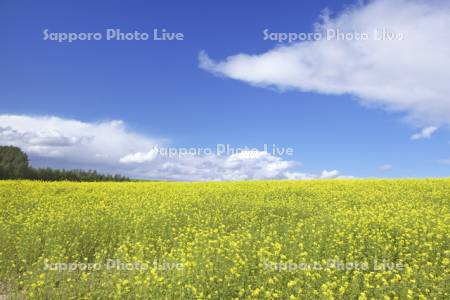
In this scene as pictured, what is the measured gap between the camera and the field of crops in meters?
9.14

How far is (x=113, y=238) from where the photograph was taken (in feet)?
45.2

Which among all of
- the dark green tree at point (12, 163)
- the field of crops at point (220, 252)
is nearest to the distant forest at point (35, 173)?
the dark green tree at point (12, 163)

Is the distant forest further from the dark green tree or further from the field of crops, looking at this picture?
the field of crops

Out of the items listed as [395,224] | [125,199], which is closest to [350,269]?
[395,224]

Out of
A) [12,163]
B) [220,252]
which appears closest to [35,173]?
[12,163]

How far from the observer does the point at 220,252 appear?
10906 mm

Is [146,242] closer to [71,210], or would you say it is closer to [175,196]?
[71,210]

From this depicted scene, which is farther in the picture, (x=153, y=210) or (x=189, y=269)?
(x=153, y=210)

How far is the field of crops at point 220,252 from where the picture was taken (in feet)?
30.0

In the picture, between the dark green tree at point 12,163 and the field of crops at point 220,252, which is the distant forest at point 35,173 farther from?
the field of crops at point 220,252

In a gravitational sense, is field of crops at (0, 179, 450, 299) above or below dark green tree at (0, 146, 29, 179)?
below

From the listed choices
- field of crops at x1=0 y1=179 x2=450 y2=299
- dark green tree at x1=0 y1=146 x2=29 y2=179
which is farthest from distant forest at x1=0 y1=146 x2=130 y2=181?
field of crops at x1=0 y1=179 x2=450 y2=299

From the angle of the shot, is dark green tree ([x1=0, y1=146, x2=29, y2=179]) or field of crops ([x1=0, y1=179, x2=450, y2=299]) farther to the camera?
dark green tree ([x1=0, y1=146, x2=29, y2=179])

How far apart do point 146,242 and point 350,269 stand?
238 inches
